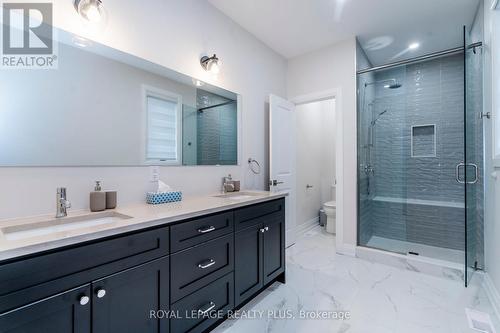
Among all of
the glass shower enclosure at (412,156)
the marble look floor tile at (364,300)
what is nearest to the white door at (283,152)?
the marble look floor tile at (364,300)

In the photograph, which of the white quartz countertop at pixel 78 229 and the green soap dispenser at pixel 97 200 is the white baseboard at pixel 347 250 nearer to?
the white quartz countertop at pixel 78 229

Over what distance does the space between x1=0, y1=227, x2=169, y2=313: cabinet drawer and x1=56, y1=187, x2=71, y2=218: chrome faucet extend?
18.6 inches

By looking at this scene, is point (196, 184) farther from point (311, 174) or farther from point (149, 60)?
point (311, 174)

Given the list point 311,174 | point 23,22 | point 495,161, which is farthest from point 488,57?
point 23,22

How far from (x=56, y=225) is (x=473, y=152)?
3327 mm

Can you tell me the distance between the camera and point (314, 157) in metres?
4.17

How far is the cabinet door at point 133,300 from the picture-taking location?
3.27ft

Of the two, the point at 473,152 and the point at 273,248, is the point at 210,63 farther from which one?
the point at 473,152

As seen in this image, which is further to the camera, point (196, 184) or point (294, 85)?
point (294, 85)

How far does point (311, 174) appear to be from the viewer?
4.04m

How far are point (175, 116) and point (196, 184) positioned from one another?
2.08ft

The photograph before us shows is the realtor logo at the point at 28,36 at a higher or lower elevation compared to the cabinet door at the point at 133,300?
higher

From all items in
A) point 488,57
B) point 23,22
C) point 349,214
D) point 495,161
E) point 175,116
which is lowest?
point 349,214

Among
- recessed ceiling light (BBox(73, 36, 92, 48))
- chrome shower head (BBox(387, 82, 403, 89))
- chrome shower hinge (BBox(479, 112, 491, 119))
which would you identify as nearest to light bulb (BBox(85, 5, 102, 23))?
recessed ceiling light (BBox(73, 36, 92, 48))
